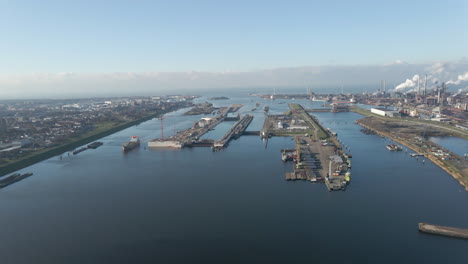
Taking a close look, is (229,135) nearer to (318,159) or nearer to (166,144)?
(166,144)

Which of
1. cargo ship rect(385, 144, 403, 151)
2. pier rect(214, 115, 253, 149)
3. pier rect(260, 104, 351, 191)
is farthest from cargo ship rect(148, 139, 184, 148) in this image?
cargo ship rect(385, 144, 403, 151)

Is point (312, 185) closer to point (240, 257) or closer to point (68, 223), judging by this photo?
point (240, 257)

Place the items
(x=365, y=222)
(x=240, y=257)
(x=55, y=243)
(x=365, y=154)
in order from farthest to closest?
(x=365, y=154)
(x=365, y=222)
(x=55, y=243)
(x=240, y=257)

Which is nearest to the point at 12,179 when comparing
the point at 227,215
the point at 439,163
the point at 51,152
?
the point at 51,152

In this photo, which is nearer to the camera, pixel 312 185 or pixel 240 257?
pixel 240 257

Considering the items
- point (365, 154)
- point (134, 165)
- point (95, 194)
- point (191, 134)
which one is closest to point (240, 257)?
point (95, 194)

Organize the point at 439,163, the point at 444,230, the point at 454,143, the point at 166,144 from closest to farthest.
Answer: the point at 444,230, the point at 439,163, the point at 454,143, the point at 166,144

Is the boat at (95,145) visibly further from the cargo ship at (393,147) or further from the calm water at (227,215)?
the cargo ship at (393,147)

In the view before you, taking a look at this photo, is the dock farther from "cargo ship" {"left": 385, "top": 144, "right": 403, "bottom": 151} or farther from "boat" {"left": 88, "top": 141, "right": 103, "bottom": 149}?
"boat" {"left": 88, "top": 141, "right": 103, "bottom": 149}
